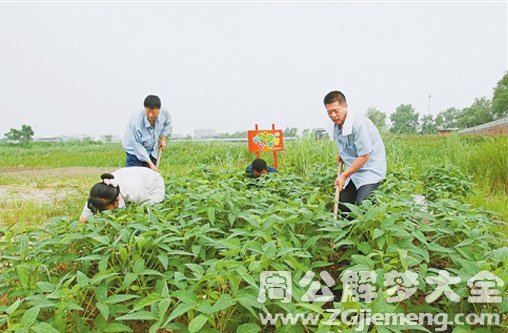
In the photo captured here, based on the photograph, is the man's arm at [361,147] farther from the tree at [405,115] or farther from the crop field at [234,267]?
the tree at [405,115]

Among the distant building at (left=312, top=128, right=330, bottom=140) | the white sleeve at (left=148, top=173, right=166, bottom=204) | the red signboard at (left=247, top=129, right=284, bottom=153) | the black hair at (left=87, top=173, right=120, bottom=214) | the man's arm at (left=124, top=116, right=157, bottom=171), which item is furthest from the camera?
the distant building at (left=312, top=128, right=330, bottom=140)

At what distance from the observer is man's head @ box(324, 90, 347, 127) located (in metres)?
3.02

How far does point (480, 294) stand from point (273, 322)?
2.89 feet

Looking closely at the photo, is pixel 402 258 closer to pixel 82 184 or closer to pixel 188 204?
pixel 188 204

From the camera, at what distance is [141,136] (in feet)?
13.5

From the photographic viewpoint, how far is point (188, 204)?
260 centimetres

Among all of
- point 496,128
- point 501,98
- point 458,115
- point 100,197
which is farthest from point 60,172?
point 458,115

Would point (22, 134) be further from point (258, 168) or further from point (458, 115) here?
point (458, 115)

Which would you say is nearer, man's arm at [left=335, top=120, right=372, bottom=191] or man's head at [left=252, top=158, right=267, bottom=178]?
man's arm at [left=335, top=120, right=372, bottom=191]

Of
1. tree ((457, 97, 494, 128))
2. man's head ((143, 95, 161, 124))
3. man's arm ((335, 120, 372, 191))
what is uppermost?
tree ((457, 97, 494, 128))

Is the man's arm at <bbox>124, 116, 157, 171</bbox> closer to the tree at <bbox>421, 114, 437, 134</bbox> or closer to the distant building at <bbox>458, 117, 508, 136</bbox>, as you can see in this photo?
the distant building at <bbox>458, 117, 508, 136</bbox>

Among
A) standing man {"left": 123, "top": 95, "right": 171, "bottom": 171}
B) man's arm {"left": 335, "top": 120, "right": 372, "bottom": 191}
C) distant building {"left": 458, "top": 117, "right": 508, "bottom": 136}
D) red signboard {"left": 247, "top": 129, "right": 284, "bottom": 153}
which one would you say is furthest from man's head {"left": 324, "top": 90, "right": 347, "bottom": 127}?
distant building {"left": 458, "top": 117, "right": 508, "bottom": 136}

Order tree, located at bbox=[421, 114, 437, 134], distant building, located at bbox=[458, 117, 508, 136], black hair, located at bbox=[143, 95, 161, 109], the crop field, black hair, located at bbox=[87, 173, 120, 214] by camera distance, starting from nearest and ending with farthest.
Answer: the crop field → black hair, located at bbox=[87, 173, 120, 214] → black hair, located at bbox=[143, 95, 161, 109] → distant building, located at bbox=[458, 117, 508, 136] → tree, located at bbox=[421, 114, 437, 134]

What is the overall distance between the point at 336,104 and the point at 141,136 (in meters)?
2.17
